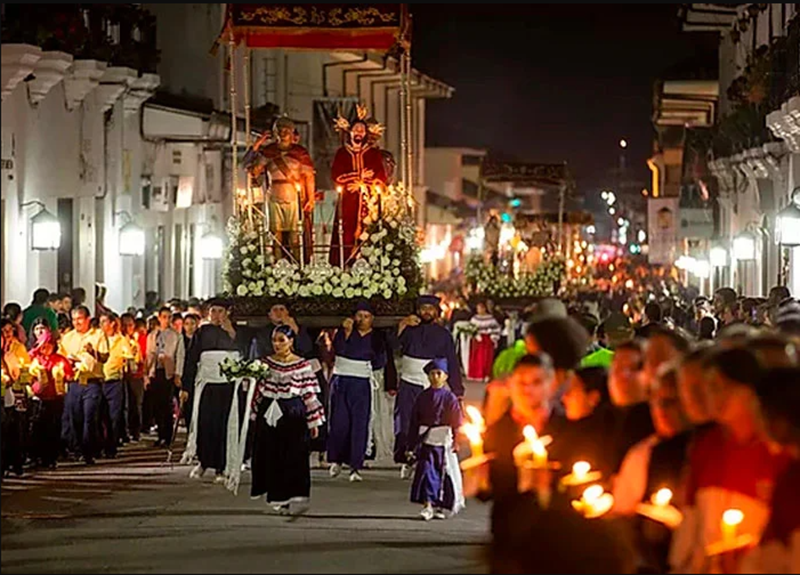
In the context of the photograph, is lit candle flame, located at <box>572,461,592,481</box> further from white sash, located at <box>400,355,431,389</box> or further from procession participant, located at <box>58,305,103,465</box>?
procession participant, located at <box>58,305,103,465</box>

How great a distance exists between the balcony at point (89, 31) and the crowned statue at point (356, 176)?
4047mm

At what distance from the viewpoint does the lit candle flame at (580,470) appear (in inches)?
480

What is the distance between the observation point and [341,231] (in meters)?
26.8

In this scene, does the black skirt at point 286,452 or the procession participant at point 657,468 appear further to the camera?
the black skirt at point 286,452

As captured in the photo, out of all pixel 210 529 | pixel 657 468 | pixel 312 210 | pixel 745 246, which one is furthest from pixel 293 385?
pixel 745 246

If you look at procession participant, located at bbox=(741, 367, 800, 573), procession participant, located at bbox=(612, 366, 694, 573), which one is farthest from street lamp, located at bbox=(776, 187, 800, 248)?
procession participant, located at bbox=(741, 367, 800, 573)

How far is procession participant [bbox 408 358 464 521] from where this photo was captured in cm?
1948

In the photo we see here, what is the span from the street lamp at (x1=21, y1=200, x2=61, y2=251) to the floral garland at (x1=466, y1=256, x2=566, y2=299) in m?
20.6

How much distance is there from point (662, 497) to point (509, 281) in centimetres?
3748

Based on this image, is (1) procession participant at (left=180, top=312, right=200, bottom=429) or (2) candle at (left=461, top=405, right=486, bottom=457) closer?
(2) candle at (left=461, top=405, right=486, bottom=457)

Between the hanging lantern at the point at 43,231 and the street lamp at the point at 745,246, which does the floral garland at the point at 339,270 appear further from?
the street lamp at the point at 745,246

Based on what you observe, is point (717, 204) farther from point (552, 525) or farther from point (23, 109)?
point (552, 525)

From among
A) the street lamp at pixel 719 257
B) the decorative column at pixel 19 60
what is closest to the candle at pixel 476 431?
the decorative column at pixel 19 60

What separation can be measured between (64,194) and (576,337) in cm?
2019
